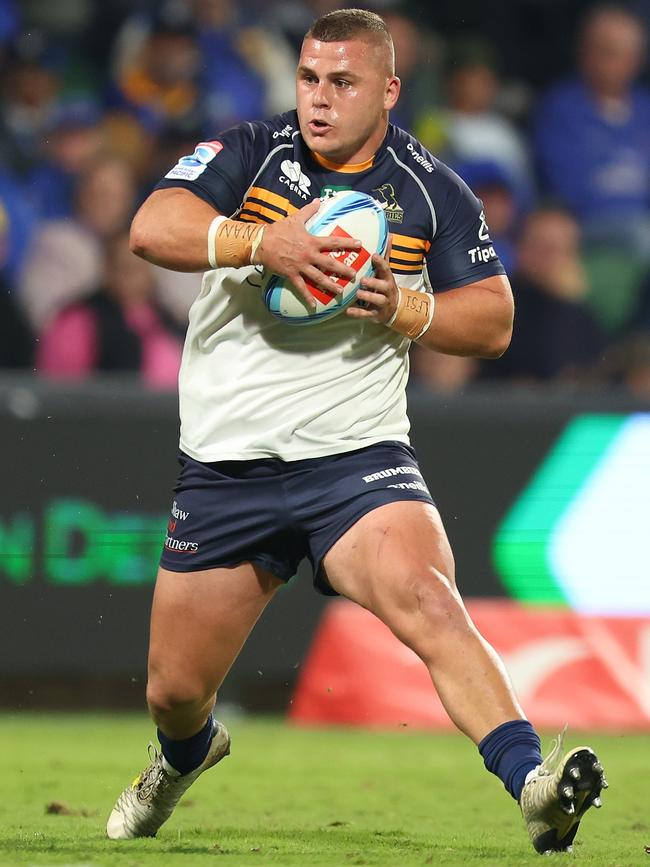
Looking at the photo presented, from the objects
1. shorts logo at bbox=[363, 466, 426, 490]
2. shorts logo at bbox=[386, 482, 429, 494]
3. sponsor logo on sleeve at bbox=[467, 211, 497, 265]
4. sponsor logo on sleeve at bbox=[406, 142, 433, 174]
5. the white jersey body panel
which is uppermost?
sponsor logo on sleeve at bbox=[406, 142, 433, 174]

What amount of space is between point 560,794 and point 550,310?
6716 mm

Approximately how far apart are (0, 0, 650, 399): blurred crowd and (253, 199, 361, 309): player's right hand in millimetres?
5140

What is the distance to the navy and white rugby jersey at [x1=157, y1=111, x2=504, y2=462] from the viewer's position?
506cm

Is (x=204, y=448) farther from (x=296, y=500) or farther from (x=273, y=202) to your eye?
(x=273, y=202)

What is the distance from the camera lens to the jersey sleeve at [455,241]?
5.13 meters

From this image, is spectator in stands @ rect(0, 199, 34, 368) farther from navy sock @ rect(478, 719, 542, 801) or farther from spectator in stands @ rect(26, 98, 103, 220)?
navy sock @ rect(478, 719, 542, 801)

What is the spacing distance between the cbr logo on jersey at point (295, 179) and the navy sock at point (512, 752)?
1.73 m

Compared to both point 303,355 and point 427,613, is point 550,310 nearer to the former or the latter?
point 303,355

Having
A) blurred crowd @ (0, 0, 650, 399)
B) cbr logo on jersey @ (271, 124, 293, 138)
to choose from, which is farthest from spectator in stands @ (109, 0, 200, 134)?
cbr logo on jersey @ (271, 124, 293, 138)

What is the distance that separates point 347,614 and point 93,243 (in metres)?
2.96

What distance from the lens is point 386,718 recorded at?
29.6 ft

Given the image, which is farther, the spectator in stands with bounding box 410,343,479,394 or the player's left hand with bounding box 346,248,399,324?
the spectator in stands with bounding box 410,343,479,394

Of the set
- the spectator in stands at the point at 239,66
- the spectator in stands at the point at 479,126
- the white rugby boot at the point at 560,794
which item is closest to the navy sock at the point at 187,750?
the white rugby boot at the point at 560,794

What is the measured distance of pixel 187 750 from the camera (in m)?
5.48
